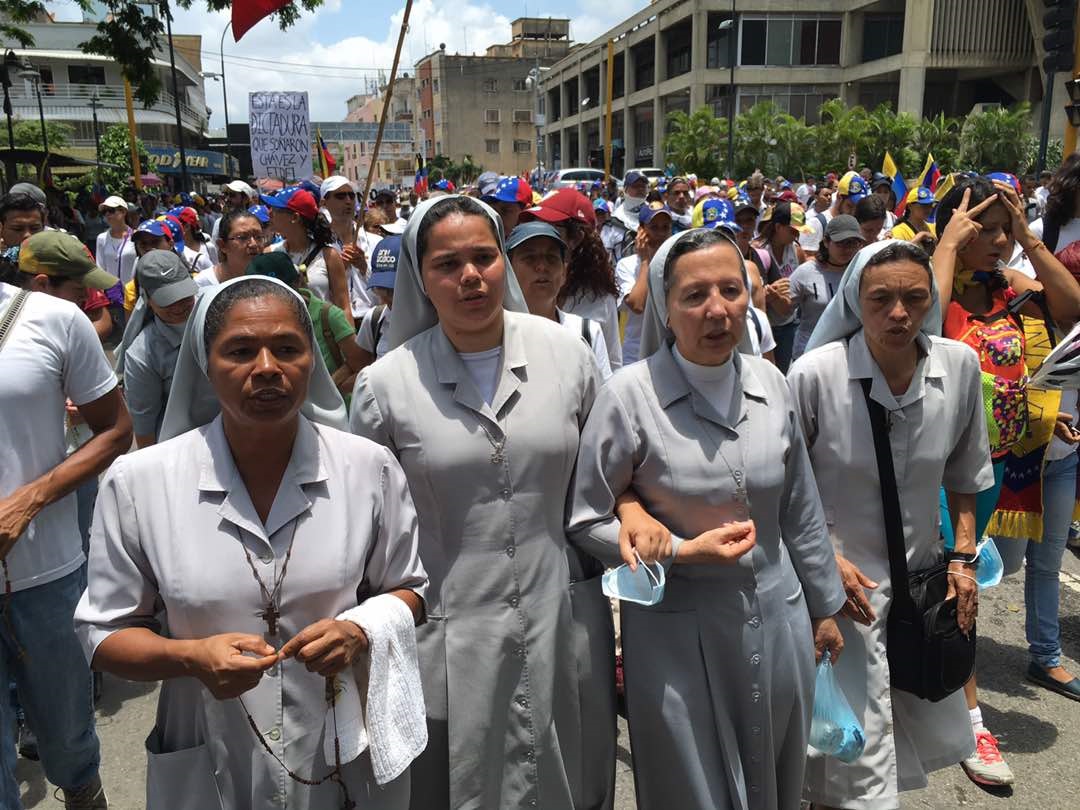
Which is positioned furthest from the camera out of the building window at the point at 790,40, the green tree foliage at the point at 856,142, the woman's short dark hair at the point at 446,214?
the building window at the point at 790,40

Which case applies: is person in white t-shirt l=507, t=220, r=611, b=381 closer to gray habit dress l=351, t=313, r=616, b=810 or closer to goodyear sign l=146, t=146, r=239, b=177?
gray habit dress l=351, t=313, r=616, b=810

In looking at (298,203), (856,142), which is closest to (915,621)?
(298,203)

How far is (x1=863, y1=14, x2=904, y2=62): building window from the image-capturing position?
145 ft

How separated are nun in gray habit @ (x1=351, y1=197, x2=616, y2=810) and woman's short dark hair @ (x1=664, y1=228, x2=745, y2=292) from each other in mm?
486

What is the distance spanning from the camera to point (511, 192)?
5852mm

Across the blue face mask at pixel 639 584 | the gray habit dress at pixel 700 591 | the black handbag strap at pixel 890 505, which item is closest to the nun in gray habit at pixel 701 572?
the gray habit dress at pixel 700 591

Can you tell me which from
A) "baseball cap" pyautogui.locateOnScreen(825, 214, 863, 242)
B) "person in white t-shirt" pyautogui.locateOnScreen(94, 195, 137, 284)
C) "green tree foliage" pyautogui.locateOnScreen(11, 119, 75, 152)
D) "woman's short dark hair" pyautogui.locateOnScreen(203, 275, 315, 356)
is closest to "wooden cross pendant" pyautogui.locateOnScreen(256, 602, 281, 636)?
"woman's short dark hair" pyautogui.locateOnScreen(203, 275, 315, 356)

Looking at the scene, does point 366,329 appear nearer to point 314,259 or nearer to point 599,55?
point 314,259

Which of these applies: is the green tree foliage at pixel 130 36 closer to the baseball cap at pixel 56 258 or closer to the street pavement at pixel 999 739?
the baseball cap at pixel 56 258

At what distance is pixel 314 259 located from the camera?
5559mm

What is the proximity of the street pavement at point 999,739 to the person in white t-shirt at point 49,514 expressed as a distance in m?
0.71

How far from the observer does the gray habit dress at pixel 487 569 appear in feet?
7.86

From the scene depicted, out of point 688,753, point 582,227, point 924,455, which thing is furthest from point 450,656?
point 582,227

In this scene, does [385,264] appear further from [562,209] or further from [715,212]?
[715,212]
